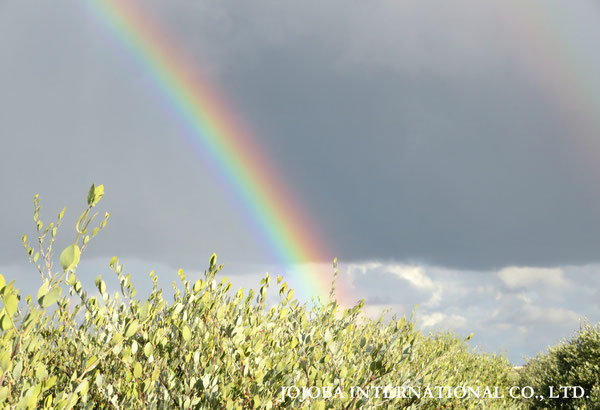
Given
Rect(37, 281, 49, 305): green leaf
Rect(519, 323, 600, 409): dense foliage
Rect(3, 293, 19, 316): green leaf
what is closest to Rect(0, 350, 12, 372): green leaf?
Rect(37, 281, 49, 305): green leaf

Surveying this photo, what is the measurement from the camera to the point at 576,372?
1816cm

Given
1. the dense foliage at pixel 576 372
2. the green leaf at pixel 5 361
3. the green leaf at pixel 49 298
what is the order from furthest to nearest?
the dense foliage at pixel 576 372 < the green leaf at pixel 5 361 < the green leaf at pixel 49 298

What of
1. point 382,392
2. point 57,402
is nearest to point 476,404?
point 382,392

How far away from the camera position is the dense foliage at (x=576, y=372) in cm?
1755

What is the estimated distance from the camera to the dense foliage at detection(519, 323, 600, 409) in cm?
1755

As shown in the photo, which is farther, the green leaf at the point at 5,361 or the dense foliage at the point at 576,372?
the dense foliage at the point at 576,372

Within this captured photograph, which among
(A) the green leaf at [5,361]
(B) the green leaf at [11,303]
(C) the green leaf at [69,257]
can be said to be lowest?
(A) the green leaf at [5,361]

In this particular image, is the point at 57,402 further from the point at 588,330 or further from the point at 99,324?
the point at 588,330

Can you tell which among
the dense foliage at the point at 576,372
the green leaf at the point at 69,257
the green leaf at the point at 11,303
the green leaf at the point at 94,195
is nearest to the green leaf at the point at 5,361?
the green leaf at the point at 11,303

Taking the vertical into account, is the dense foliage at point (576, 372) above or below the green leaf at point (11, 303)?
above

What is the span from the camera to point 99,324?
5805 mm

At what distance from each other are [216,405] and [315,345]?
73.1 inches

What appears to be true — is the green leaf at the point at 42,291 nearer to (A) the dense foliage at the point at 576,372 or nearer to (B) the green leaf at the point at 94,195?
(B) the green leaf at the point at 94,195

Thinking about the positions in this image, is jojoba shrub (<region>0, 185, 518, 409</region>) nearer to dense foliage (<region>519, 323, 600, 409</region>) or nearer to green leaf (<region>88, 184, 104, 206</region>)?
green leaf (<region>88, 184, 104, 206</region>)
